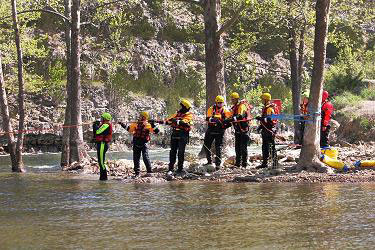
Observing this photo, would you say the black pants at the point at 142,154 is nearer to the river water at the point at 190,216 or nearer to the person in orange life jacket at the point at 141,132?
the person in orange life jacket at the point at 141,132

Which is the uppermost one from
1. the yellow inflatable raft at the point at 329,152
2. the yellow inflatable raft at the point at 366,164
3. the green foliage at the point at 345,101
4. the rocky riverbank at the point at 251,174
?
the green foliage at the point at 345,101

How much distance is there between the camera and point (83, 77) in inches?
2004

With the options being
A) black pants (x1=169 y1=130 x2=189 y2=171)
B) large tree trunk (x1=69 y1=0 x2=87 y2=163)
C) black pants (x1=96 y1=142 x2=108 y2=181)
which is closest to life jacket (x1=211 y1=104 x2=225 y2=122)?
black pants (x1=169 y1=130 x2=189 y2=171)

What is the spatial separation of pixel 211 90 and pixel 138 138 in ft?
11.7

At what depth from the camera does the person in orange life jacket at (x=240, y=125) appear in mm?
15406

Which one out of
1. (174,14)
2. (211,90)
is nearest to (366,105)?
(211,90)

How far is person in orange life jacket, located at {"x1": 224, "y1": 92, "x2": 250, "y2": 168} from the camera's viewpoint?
1541 centimetres

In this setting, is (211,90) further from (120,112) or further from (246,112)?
(120,112)

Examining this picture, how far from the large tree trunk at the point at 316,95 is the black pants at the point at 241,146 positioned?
191 cm

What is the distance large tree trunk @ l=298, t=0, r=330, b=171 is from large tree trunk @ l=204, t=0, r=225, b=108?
14.4 ft

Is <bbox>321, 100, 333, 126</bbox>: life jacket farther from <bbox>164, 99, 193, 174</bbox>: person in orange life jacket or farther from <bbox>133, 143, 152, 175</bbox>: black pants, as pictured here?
<bbox>133, 143, 152, 175</bbox>: black pants

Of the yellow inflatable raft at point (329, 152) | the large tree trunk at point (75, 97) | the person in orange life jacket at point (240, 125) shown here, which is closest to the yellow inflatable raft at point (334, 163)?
the yellow inflatable raft at point (329, 152)

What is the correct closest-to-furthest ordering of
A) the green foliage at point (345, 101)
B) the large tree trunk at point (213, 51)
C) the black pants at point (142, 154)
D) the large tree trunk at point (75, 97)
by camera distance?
the black pants at point (142, 154) < the large tree trunk at point (213, 51) < the large tree trunk at point (75, 97) < the green foliage at point (345, 101)

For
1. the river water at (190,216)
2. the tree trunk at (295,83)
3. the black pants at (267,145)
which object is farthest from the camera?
the tree trunk at (295,83)
